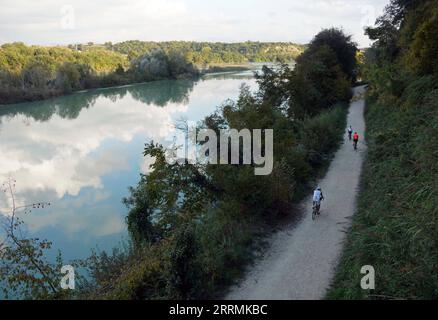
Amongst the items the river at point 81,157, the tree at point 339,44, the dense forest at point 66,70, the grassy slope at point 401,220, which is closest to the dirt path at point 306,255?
the grassy slope at point 401,220

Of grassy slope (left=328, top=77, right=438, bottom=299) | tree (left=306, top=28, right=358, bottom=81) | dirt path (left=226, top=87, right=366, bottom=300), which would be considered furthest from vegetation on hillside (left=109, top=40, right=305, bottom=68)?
dirt path (left=226, top=87, right=366, bottom=300)

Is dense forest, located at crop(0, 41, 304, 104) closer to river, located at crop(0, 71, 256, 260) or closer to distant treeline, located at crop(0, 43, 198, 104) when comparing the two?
distant treeline, located at crop(0, 43, 198, 104)

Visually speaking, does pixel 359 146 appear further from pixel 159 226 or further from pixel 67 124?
pixel 67 124

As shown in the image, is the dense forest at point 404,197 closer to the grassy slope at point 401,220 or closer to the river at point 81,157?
the grassy slope at point 401,220

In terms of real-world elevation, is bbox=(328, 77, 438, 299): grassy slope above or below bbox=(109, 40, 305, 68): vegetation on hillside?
below

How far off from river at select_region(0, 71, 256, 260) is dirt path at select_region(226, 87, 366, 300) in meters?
7.09

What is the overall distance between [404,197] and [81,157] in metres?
24.5

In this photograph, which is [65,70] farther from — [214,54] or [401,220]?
[214,54]

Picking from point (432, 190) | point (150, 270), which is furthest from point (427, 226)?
point (150, 270)

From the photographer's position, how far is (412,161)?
37.9 feet

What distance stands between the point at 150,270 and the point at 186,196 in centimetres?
523

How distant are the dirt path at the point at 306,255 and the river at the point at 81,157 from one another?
7.09 metres

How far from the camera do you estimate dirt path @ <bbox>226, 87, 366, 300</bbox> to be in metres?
8.65

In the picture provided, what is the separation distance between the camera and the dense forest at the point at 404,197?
6.94 meters
